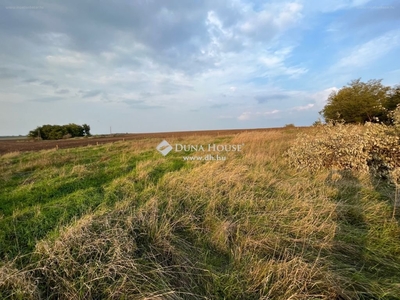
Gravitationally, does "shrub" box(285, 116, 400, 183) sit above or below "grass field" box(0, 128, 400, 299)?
above

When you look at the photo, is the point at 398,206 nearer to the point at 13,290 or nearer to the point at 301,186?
the point at 301,186

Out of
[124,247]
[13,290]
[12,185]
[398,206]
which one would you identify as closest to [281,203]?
[398,206]

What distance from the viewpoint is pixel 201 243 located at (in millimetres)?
2875

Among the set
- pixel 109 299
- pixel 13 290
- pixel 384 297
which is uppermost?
pixel 13 290

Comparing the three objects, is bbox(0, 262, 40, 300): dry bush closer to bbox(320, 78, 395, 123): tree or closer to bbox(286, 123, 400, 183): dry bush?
bbox(286, 123, 400, 183): dry bush

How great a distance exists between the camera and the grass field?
2.01 m

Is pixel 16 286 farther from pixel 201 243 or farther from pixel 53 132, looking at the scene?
pixel 53 132

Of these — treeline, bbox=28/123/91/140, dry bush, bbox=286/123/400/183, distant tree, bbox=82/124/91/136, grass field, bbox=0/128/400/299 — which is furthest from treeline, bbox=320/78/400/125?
distant tree, bbox=82/124/91/136

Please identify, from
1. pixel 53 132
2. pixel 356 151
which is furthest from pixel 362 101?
pixel 53 132

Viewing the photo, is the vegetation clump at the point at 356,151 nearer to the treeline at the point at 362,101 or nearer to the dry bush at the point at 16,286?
the dry bush at the point at 16,286

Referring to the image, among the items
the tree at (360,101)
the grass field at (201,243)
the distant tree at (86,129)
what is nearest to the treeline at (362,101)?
the tree at (360,101)

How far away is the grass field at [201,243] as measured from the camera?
6.61 feet

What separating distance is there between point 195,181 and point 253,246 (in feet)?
8.27

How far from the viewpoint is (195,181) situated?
16.6ft
